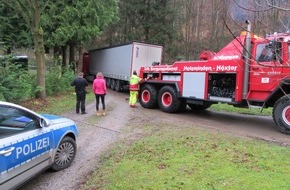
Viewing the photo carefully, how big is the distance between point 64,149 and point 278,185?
4.02 meters

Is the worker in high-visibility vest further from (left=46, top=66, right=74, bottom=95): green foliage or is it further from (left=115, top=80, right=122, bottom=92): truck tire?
(left=115, top=80, right=122, bottom=92): truck tire

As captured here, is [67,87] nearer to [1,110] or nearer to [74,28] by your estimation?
[74,28]

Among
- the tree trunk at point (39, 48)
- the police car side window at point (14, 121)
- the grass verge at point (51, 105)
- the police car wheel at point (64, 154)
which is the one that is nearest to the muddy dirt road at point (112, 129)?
the police car wheel at point (64, 154)

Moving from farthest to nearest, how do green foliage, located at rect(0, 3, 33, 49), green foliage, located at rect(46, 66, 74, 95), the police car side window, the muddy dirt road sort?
green foliage, located at rect(0, 3, 33, 49)
green foliage, located at rect(46, 66, 74, 95)
the muddy dirt road
the police car side window

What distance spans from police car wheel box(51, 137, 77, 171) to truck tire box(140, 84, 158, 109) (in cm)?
772

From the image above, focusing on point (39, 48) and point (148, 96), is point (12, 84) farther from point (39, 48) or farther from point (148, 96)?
point (148, 96)

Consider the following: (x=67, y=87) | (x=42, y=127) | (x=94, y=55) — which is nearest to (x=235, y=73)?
(x=42, y=127)

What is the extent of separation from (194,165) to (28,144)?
10.0 feet

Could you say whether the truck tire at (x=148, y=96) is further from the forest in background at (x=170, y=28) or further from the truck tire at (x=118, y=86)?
the forest in background at (x=170, y=28)

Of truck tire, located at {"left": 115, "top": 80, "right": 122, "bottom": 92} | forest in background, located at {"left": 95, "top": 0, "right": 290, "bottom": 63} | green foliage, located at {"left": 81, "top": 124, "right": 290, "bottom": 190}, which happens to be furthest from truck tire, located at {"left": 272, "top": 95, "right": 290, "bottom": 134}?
forest in background, located at {"left": 95, "top": 0, "right": 290, "bottom": 63}

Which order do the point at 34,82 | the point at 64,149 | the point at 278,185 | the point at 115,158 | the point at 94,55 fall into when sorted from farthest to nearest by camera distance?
the point at 94,55 < the point at 34,82 < the point at 115,158 < the point at 64,149 < the point at 278,185

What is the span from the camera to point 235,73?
10367 millimetres

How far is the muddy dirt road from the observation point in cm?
593

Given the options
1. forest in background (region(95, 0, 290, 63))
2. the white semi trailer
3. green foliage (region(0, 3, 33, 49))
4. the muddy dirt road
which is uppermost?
forest in background (region(95, 0, 290, 63))
